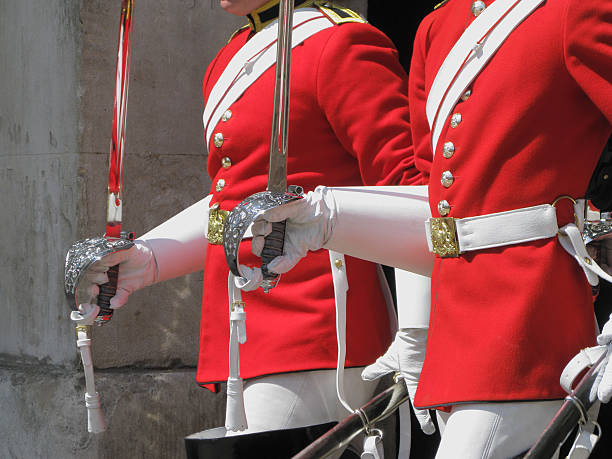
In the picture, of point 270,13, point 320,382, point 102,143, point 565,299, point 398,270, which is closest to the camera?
point 565,299

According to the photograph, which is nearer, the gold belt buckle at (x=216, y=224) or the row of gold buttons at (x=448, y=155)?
the row of gold buttons at (x=448, y=155)

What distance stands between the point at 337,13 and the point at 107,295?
885mm

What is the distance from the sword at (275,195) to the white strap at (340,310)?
483mm

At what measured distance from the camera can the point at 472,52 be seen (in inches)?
75.0

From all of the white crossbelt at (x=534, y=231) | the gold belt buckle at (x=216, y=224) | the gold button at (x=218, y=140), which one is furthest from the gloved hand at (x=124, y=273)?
the white crossbelt at (x=534, y=231)

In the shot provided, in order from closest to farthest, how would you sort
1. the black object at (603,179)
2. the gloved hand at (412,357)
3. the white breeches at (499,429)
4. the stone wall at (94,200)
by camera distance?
the white breeches at (499,429) < the black object at (603,179) < the gloved hand at (412,357) < the stone wall at (94,200)

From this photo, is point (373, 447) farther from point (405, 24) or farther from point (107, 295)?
point (405, 24)

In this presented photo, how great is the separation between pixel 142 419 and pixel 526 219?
6.57 ft

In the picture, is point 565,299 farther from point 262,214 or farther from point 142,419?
point 142,419

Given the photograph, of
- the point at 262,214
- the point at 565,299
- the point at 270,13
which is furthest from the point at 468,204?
the point at 270,13

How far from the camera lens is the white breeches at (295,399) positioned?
7.66 feet

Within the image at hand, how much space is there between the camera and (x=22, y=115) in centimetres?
354

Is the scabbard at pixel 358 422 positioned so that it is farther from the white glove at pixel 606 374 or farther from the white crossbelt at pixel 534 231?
the white glove at pixel 606 374

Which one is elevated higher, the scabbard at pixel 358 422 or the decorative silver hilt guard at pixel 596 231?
the decorative silver hilt guard at pixel 596 231
